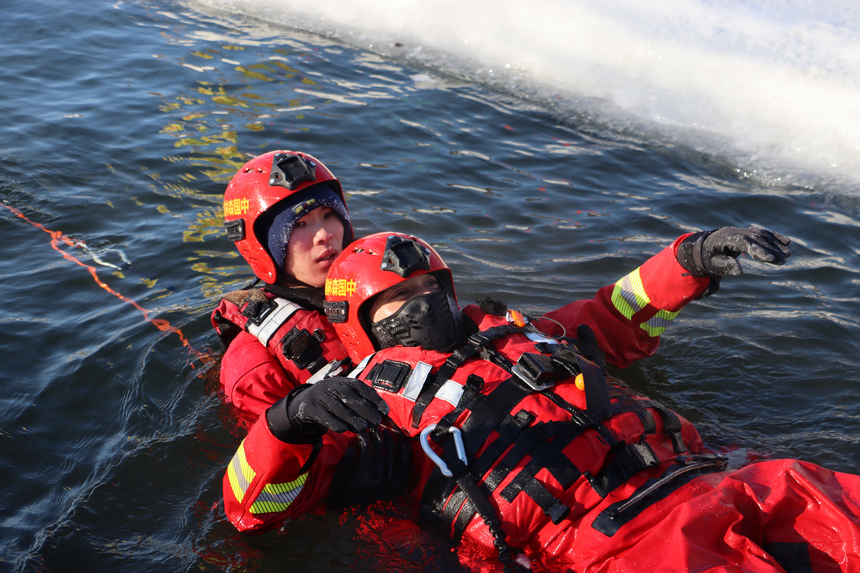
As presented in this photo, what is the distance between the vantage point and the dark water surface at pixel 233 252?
371cm

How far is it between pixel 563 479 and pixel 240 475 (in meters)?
1.46

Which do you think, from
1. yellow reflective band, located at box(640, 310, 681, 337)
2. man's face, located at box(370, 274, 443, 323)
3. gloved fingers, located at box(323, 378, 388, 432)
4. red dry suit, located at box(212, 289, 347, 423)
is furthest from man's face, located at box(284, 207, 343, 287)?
yellow reflective band, located at box(640, 310, 681, 337)

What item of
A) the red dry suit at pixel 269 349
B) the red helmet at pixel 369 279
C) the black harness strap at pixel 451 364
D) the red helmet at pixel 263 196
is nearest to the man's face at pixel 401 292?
the red helmet at pixel 369 279

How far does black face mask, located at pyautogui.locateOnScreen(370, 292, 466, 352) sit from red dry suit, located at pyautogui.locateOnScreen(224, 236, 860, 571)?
9 centimetres

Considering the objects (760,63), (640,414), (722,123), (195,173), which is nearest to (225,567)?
(640,414)

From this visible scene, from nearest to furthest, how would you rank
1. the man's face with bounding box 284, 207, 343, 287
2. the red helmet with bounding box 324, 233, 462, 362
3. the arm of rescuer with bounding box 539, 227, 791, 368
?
1. the red helmet with bounding box 324, 233, 462, 362
2. the arm of rescuer with bounding box 539, 227, 791, 368
3. the man's face with bounding box 284, 207, 343, 287

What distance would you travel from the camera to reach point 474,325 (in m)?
3.69

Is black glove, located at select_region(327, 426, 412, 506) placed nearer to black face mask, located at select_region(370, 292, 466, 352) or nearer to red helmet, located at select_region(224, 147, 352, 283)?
black face mask, located at select_region(370, 292, 466, 352)

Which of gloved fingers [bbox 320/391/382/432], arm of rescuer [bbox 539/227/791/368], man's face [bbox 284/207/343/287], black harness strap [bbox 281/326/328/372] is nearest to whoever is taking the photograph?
gloved fingers [bbox 320/391/382/432]

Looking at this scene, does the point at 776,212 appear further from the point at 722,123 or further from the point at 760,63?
the point at 760,63

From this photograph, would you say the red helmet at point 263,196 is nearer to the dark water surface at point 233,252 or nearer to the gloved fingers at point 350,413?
the dark water surface at point 233,252

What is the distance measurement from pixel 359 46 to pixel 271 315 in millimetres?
9645

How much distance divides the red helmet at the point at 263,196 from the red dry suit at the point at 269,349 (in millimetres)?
254

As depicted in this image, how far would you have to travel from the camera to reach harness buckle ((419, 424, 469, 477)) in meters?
2.91
